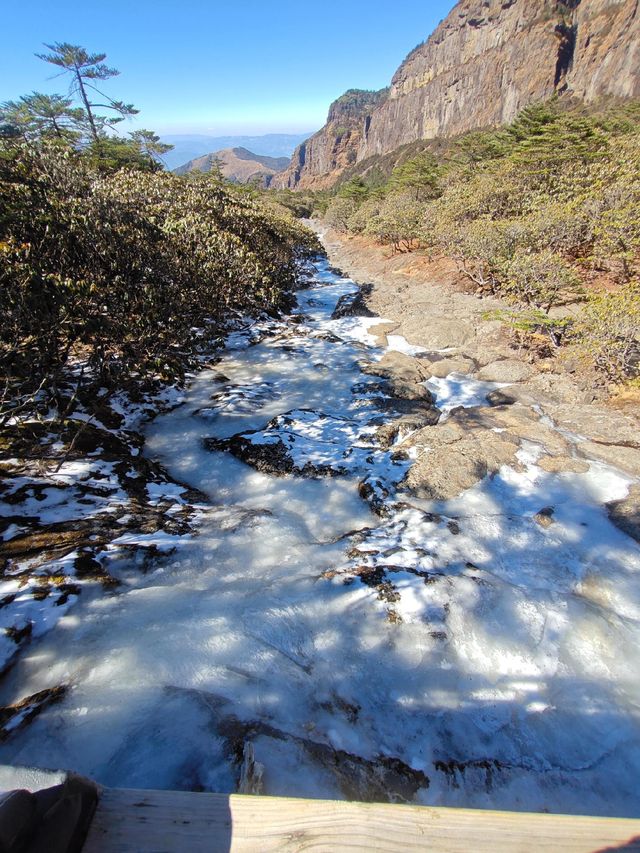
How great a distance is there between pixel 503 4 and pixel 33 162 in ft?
512

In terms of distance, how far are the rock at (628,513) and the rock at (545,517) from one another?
0.81m

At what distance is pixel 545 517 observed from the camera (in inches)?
231

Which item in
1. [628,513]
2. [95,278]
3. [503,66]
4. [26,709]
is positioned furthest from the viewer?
[503,66]

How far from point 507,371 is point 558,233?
6310mm

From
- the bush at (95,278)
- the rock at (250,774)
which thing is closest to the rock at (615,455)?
the rock at (250,774)

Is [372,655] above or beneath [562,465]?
beneath

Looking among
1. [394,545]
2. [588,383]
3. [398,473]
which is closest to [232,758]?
[394,545]

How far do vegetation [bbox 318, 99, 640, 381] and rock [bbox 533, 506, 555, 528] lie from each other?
196 inches

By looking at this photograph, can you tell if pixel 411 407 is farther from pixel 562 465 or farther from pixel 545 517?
pixel 545 517

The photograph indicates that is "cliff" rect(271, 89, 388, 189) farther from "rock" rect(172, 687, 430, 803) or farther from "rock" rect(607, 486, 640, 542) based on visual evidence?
"rock" rect(172, 687, 430, 803)

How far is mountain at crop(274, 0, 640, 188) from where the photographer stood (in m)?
78.8

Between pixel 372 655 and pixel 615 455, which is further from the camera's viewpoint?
pixel 615 455

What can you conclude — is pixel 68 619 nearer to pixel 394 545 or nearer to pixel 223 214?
pixel 394 545

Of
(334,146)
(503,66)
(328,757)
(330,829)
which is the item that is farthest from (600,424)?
(334,146)
